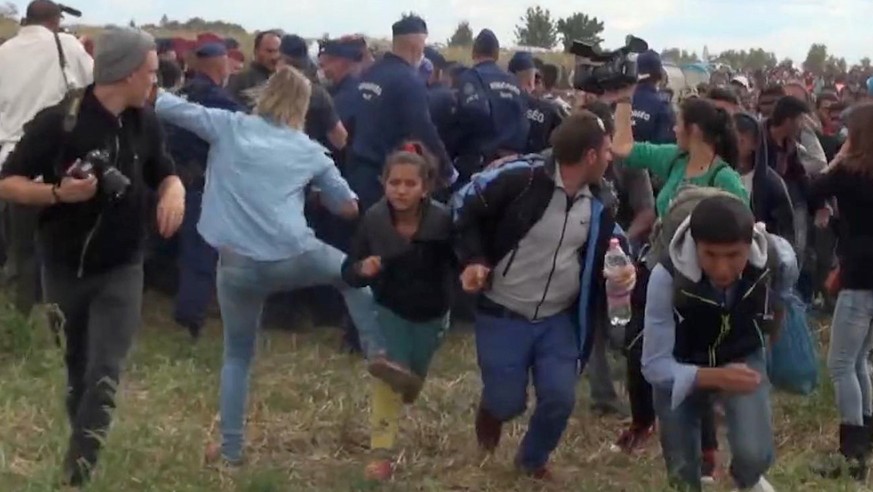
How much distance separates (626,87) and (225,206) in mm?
2137

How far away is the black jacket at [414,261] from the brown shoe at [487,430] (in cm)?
56

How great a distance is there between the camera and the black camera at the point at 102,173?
208 inches

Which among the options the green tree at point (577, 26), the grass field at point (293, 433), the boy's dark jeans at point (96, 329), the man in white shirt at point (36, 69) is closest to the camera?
the boy's dark jeans at point (96, 329)

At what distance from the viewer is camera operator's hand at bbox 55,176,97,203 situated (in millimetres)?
5266

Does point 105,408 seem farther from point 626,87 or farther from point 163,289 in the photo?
point 163,289

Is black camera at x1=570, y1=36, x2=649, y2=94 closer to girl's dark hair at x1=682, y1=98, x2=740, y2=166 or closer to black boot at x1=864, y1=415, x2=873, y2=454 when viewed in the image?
girl's dark hair at x1=682, y1=98, x2=740, y2=166

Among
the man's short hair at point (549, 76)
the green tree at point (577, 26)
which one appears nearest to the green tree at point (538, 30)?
the green tree at point (577, 26)

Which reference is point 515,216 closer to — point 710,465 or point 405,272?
point 405,272

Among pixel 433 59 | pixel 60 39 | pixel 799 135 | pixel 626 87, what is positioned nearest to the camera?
pixel 626 87

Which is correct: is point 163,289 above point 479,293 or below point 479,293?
below

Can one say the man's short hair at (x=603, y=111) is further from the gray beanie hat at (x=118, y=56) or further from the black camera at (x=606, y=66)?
the gray beanie hat at (x=118, y=56)

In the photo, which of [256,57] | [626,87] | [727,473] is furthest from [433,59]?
[727,473]

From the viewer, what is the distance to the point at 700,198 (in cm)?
577

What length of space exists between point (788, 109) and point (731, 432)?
462cm
